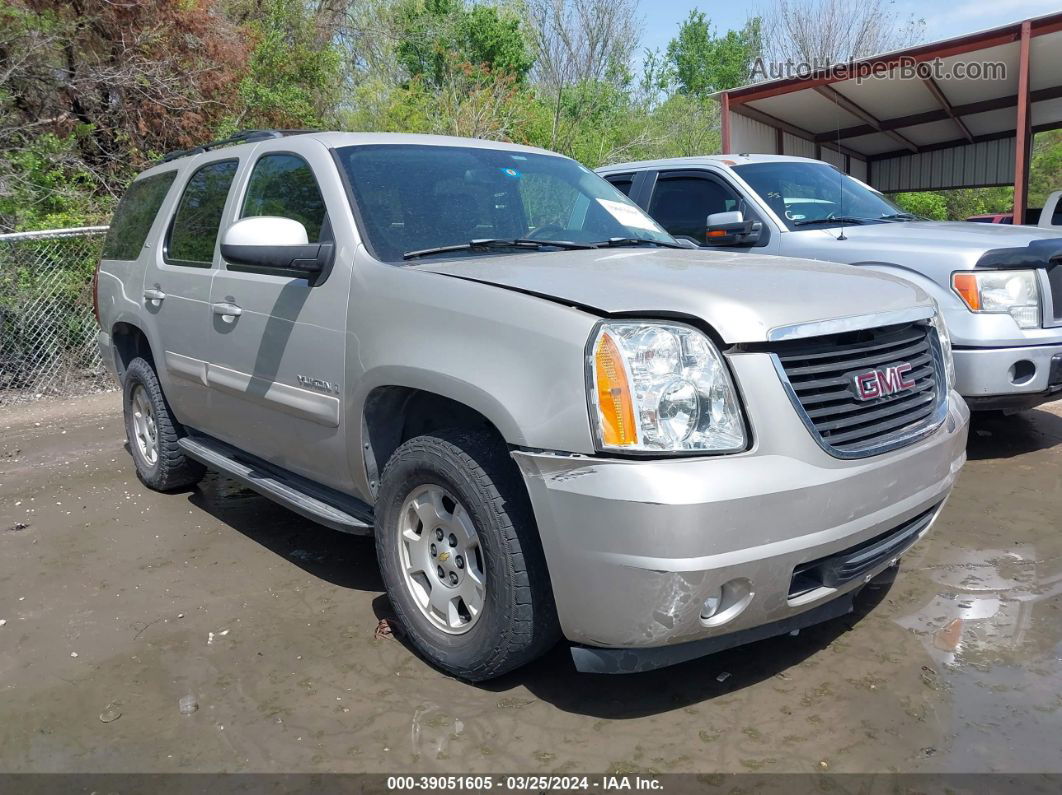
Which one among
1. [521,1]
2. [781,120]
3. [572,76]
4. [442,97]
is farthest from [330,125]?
[572,76]

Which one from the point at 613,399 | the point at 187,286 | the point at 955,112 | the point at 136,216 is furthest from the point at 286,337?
the point at 955,112

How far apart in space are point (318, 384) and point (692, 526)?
169 cm

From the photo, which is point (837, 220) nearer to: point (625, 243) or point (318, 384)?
point (625, 243)

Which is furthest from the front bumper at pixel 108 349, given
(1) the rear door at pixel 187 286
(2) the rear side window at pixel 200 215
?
(2) the rear side window at pixel 200 215

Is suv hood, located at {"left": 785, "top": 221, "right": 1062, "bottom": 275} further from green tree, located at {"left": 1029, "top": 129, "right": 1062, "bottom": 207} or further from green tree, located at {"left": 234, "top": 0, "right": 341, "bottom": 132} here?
green tree, located at {"left": 1029, "top": 129, "right": 1062, "bottom": 207}

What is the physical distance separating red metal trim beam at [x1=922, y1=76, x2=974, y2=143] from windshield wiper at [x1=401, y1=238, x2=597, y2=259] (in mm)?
11589

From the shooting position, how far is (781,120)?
14.8m

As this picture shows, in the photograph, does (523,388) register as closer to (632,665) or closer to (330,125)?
(632,665)

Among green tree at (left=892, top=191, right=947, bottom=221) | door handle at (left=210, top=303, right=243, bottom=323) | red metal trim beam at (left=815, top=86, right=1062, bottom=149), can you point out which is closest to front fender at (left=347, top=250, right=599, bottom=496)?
door handle at (left=210, top=303, right=243, bottom=323)

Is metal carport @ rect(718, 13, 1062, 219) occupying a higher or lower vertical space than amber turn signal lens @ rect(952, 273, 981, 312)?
higher

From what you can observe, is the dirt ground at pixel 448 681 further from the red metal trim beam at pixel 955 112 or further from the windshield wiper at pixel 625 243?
the red metal trim beam at pixel 955 112

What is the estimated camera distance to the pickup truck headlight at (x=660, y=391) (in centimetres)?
242

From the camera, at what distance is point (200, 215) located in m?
4.57

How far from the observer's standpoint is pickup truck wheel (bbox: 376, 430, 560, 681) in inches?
105
